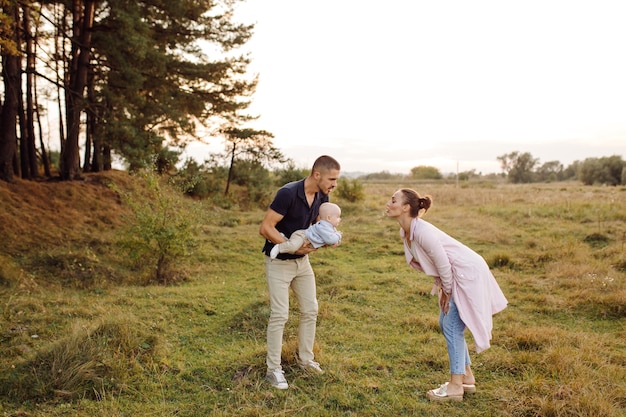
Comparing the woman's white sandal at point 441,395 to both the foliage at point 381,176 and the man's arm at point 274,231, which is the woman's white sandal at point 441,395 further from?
the foliage at point 381,176

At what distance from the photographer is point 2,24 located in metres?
8.64

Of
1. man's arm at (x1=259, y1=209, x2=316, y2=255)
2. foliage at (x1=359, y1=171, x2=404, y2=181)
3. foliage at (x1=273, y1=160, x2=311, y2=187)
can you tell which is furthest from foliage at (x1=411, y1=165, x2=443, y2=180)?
man's arm at (x1=259, y1=209, x2=316, y2=255)

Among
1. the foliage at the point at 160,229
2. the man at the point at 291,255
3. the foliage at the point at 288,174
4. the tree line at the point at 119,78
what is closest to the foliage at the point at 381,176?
the foliage at the point at 288,174

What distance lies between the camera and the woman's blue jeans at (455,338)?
3.85 meters

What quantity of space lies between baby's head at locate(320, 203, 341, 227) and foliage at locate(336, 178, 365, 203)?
16.6 meters

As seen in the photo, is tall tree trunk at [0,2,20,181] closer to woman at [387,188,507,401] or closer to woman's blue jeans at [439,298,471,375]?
woman at [387,188,507,401]

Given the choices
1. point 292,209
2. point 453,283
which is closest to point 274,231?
point 292,209

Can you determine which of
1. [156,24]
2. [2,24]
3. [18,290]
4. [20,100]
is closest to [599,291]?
[18,290]

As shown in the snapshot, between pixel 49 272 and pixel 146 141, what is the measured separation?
175 inches

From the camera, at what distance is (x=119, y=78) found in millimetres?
12320

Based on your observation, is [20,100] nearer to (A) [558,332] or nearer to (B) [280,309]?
(B) [280,309]

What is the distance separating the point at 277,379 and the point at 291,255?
1145mm

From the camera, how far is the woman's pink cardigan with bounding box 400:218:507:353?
374 centimetres

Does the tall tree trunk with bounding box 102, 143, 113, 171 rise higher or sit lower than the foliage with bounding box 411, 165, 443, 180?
lower
